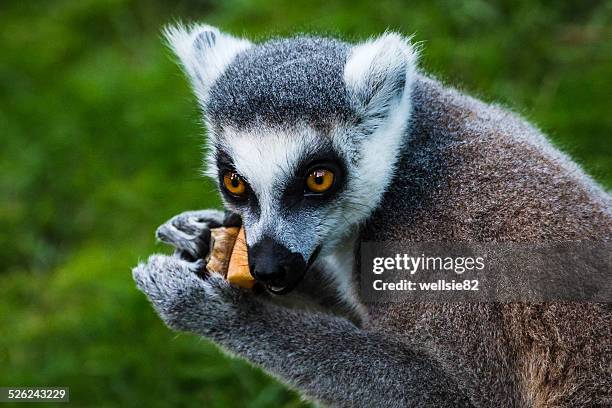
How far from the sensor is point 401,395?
15.5 feet

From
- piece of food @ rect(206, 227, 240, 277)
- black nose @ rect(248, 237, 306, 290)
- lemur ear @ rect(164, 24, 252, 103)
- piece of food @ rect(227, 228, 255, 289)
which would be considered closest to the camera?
black nose @ rect(248, 237, 306, 290)

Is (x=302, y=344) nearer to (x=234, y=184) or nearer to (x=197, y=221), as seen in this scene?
(x=234, y=184)

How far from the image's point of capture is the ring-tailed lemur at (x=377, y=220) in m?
4.64

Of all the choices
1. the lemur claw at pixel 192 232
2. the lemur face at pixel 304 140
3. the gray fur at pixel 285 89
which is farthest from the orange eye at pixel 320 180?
the lemur claw at pixel 192 232

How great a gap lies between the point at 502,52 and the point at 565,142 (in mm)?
1707

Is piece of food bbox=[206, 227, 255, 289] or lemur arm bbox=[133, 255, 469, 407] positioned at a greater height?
piece of food bbox=[206, 227, 255, 289]

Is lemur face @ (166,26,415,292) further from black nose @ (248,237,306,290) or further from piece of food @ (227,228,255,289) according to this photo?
piece of food @ (227,228,255,289)

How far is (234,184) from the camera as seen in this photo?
4938 millimetres

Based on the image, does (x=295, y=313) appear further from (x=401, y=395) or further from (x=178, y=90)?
(x=178, y=90)

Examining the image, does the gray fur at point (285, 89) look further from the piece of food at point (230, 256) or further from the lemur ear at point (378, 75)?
the piece of food at point (230, 256)

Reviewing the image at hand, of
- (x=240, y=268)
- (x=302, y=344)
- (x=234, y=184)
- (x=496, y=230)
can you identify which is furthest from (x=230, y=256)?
(x=496, y=230)

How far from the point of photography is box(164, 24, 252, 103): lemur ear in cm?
547

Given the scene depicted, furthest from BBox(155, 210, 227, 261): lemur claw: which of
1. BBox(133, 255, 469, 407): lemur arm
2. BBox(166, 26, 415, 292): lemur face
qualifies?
BBox(166, 26, 415, 292): lemur face

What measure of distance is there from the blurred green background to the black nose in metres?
1.37
